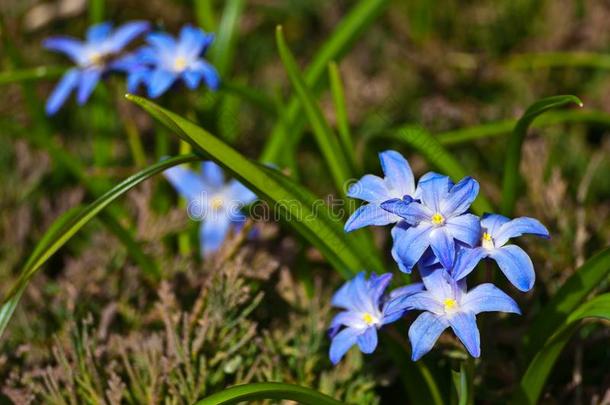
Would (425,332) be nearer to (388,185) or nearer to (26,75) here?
(388,185)

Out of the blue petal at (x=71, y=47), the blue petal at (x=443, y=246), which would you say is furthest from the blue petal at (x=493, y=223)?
the blue petal at (x=71, y=47)

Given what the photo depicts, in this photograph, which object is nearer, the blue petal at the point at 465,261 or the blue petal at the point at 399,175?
the blue petal at the point at 465,261

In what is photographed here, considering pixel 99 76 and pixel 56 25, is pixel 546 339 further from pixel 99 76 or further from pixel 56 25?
pixel 56 25

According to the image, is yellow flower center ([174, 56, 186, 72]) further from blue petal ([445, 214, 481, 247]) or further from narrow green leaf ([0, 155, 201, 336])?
blue petal ([445, 214, 481, 247])

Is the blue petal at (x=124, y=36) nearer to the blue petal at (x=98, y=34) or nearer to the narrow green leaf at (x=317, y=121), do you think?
the blue petal at (x=98, y=34)

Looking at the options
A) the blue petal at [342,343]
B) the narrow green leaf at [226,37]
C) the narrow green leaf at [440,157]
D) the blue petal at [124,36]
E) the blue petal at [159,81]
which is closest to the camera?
the blue petal at [342,343]

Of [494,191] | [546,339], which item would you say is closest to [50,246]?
[546,339]

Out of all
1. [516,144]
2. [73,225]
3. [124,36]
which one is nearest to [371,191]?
[516,144]

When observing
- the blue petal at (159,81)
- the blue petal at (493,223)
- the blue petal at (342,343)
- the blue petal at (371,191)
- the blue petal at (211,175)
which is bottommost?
the blue petal at (342,343)
